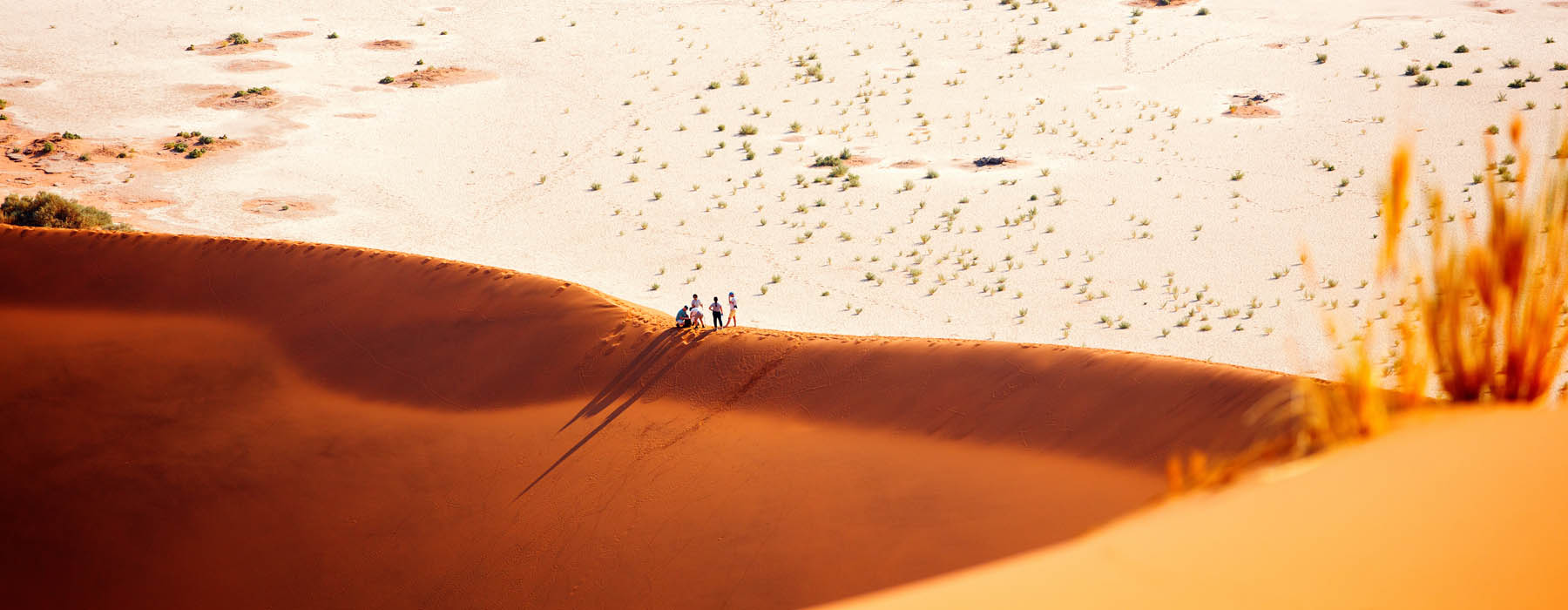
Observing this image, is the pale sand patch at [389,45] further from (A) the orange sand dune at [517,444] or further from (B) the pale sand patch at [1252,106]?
(B) the pale sand patch at [1252,106]

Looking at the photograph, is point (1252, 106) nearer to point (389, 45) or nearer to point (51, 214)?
point (51, 214)

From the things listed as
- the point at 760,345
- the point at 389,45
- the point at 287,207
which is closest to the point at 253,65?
the point at 389,45

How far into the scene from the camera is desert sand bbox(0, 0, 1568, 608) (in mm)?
2609

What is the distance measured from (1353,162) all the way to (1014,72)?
13458 millimetres

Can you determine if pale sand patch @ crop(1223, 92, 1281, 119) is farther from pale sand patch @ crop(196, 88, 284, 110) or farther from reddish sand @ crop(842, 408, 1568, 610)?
pale sand patch @ crop(196, 88, 284, 110)

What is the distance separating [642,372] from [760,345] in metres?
1.51

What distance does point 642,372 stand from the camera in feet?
42.8

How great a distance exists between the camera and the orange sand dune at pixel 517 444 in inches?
395

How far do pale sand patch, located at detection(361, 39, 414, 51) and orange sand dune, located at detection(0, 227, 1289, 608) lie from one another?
30.3 meters

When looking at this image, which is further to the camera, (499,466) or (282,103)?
(282,103)

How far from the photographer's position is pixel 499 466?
1191 centimetres

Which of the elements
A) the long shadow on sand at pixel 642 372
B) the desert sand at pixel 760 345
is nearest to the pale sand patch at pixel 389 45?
the desert sand at pixel 760 345

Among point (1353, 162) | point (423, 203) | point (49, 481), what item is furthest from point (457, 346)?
point (1353, 162)

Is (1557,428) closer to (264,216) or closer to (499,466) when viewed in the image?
(499,466)
